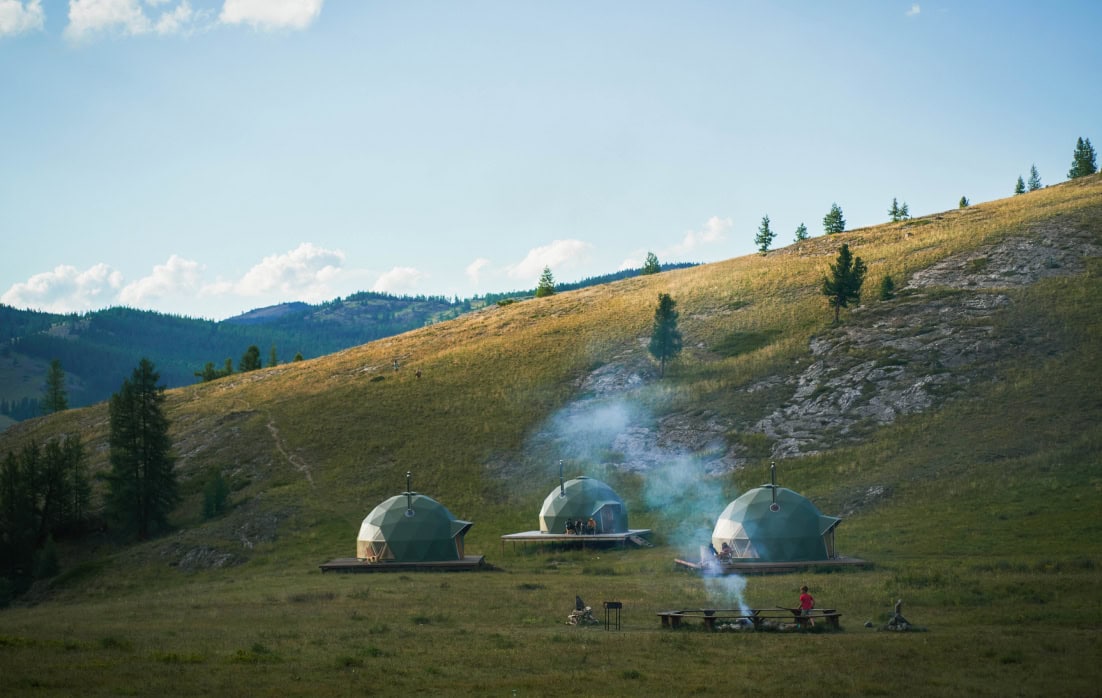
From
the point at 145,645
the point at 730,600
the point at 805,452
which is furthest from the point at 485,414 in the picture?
the point at 145,645

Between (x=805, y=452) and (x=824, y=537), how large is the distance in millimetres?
24030

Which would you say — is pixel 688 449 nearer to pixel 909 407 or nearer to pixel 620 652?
pixel 909 407

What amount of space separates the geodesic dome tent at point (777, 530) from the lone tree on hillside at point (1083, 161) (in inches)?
4821

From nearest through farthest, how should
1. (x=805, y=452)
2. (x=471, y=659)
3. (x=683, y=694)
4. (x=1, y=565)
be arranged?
(x=683, y=694) → (x=471, y=659) → (x=1, y=565) → (x=805, y=452)

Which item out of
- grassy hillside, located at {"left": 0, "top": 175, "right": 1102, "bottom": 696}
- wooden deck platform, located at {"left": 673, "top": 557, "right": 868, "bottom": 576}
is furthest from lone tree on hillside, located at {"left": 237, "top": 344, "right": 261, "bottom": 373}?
wooden deck platform, located at {"left": 673, "top": 557, "right": 868, "bottom": 576}

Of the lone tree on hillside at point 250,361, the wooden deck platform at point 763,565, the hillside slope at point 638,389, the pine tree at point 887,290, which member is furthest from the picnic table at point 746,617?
the lone tree on hillside at point 250,361

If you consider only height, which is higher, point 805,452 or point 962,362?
point 962,362

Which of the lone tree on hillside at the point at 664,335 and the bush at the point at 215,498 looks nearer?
the bush at the point at 215,498

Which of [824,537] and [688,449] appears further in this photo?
[688,449]

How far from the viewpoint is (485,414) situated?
85.9 meters

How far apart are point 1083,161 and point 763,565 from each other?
131 meters

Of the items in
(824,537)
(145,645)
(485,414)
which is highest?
(485,414)

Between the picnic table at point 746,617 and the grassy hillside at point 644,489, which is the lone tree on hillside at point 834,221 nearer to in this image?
the grassy hillside at point 644,489

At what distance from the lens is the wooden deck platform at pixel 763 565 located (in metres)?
41.6
